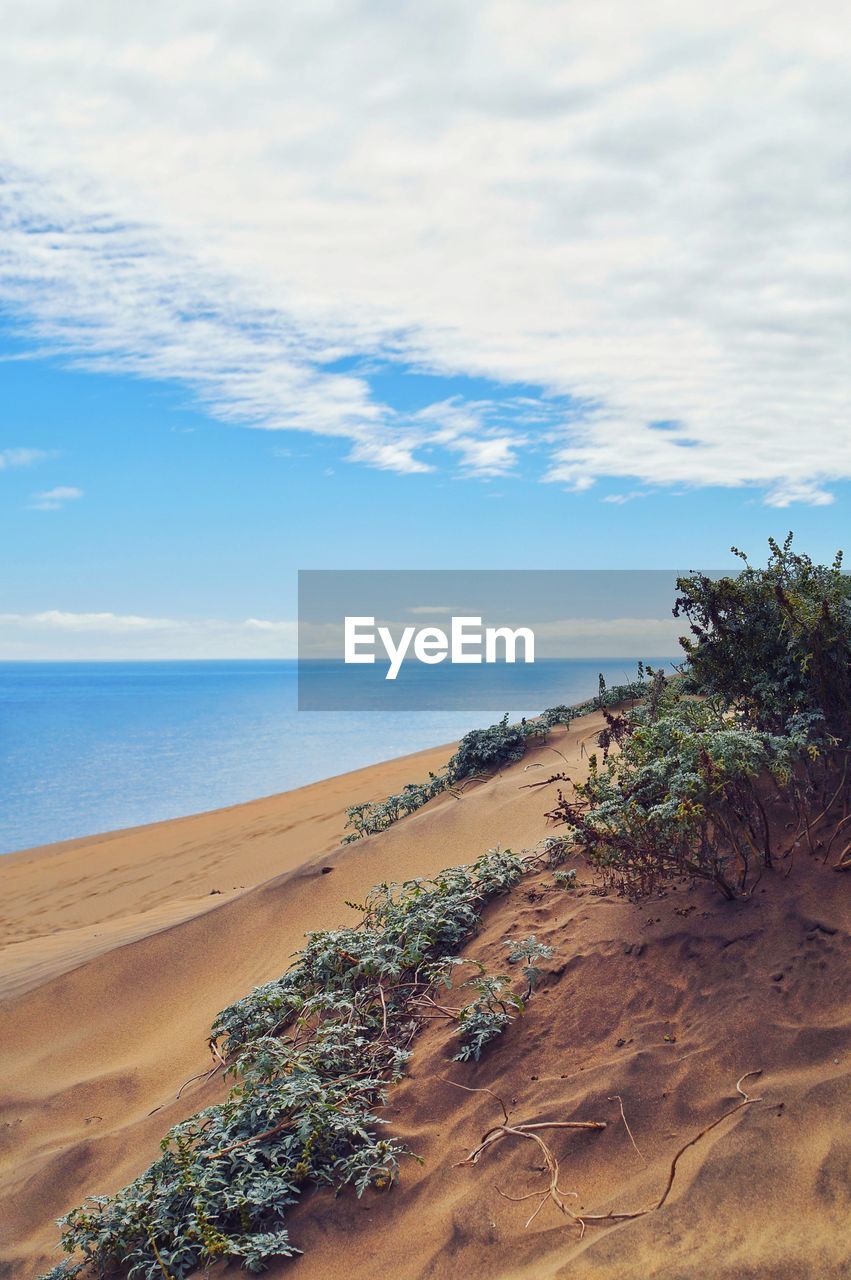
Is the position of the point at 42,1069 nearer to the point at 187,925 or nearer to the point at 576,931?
the point at 187,925

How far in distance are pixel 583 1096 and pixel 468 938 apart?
1.38m

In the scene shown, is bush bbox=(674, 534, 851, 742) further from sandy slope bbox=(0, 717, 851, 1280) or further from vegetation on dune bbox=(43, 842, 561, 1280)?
vegetation on dune bbox=(43, 842, 561, 1280)

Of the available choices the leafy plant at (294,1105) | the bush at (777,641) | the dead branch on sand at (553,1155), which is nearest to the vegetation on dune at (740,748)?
the bush at (777,641)

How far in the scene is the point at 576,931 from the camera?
4.50 m

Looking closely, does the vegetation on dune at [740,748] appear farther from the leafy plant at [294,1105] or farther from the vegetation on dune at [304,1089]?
the leafy plant at [294,1105]

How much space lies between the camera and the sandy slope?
2.88m

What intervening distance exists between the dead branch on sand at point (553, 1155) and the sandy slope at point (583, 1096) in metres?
0.03

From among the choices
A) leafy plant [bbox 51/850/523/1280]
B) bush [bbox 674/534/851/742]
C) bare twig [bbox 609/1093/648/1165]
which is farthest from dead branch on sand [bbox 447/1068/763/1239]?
bush [bbox 674/534/851/742]

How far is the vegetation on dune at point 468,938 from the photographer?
3.52 m

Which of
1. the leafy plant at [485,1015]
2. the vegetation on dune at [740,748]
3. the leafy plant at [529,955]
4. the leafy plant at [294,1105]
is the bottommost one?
the leafy plant at [294,1105]

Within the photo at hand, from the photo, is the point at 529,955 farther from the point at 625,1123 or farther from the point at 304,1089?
the point at 304,1089

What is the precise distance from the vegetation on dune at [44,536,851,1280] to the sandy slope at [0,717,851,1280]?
11 centimetres

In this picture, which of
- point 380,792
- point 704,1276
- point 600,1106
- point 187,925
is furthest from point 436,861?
point 380,792

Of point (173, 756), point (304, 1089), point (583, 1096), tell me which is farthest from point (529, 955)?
point (173, 756)
